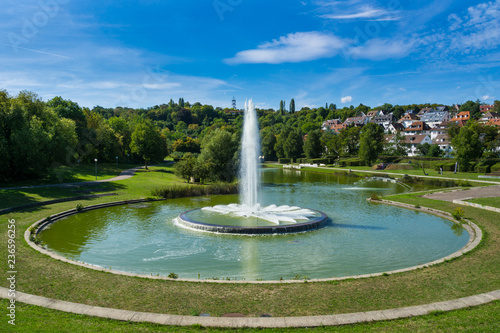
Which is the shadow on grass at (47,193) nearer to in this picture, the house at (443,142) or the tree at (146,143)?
the tree at (146,143)

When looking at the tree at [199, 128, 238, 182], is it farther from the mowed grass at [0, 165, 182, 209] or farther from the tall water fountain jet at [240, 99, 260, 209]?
the tall water fountain jet at [240, 99, 260, 209]

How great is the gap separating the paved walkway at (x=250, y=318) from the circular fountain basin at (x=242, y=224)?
12024 millimetres

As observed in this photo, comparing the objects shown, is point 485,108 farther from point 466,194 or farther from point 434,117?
point 466,194

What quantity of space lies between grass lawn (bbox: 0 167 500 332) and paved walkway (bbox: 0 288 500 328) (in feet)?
0.92

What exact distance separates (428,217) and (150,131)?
56007mm

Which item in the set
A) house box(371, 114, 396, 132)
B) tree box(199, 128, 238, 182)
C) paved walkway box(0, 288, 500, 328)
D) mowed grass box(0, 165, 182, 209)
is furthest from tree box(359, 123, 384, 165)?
house box(371, 114, 396, 132)

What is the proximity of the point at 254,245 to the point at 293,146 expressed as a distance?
9693 centimetres

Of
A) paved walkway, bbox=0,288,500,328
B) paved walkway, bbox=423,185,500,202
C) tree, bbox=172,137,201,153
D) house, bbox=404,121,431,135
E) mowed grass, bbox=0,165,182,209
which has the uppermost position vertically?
house, bbox=404,121,431,135

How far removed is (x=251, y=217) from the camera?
2450 cm

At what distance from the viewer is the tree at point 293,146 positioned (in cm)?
11350

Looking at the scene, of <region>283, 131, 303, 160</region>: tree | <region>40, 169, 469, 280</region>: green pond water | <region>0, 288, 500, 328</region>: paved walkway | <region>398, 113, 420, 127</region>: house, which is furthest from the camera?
<region>398, 113, 420, 127</region>: house

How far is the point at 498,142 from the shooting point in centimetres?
7825

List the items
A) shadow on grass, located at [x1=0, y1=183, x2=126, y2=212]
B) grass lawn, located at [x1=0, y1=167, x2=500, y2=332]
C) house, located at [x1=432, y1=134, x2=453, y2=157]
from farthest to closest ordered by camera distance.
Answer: house, located at [x1=432, y1=134, x2=453, y2=157], shadow on grass, located at [x1=0, y1=183, x2=126, y2=212], grass lawn, located at [x1=0, y1=167, x2=500, y2=332]

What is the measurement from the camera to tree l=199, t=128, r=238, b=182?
47.1m
